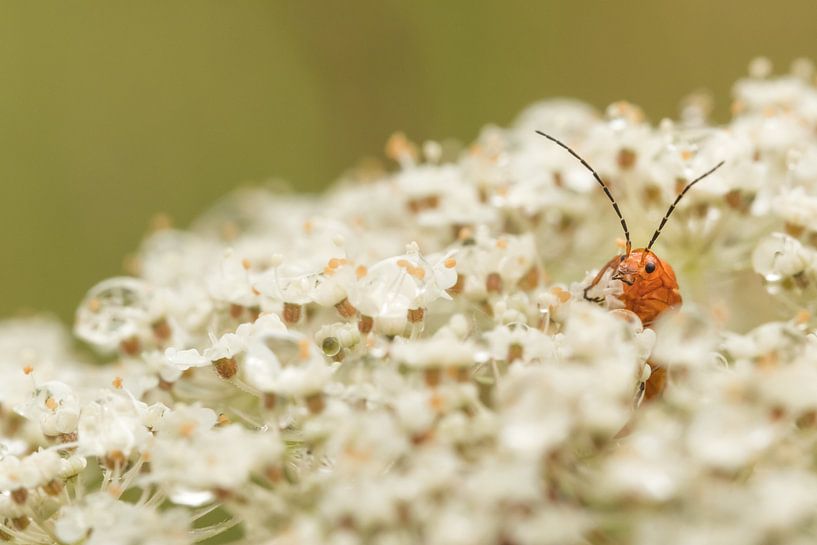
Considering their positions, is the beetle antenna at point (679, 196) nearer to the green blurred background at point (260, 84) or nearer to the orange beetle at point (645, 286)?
the orange beetle at point (645, 286)

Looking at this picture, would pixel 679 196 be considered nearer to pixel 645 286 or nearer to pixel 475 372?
pixel 645 286

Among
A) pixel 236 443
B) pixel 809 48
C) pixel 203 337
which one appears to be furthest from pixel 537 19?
pixel 236 443

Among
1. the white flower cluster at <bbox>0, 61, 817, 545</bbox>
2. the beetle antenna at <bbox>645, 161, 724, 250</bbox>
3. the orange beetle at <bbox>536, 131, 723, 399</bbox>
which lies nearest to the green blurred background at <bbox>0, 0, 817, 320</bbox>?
the white flower cluster at <bbox>0, 61, 817, 545</bbox>

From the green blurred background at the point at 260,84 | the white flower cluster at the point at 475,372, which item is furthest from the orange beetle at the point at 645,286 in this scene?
the green blurred background at the point at 260,84

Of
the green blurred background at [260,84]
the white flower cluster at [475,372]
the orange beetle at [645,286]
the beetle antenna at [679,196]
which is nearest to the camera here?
the white flower cluster at [475,372]

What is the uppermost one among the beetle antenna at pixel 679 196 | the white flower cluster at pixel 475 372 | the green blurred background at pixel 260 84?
the green blurred background at pixel 260 84

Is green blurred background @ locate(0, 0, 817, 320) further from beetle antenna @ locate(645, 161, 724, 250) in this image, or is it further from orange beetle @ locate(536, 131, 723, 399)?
orange beetle @ locate(536, 131, 723, 399)

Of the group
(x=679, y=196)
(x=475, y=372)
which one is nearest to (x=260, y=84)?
(x=679, y=196)

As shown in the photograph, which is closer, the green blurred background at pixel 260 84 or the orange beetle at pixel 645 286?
the orange beetle at pixel 645 286
